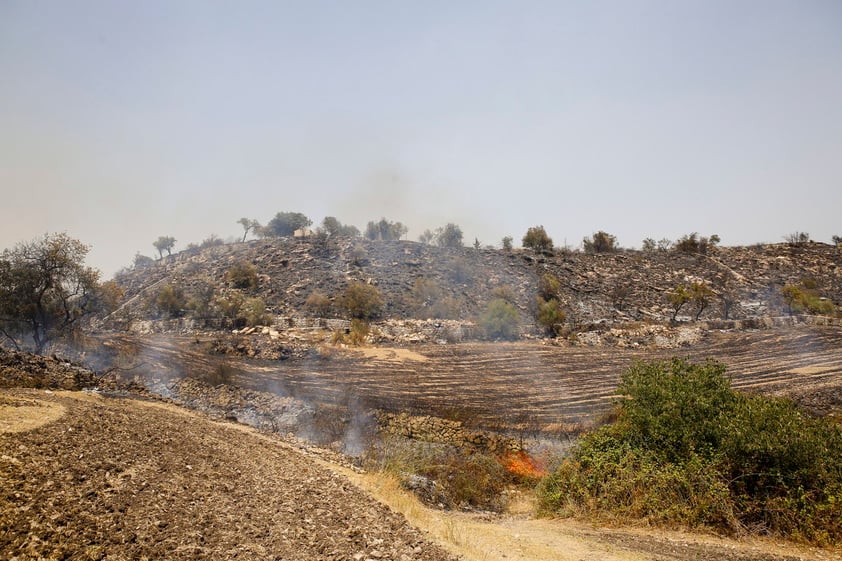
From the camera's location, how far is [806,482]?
330 inches

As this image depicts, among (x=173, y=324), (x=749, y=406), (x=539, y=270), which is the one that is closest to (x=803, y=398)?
(x=749, y=406)

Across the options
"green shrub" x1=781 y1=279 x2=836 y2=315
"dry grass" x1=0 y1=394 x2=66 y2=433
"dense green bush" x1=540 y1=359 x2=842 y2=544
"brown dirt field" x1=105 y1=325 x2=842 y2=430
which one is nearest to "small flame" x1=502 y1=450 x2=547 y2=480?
"brown dirt field" x1=105 y1=325 x2=842 y2=430

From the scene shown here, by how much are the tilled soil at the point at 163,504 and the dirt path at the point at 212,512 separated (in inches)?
0.8

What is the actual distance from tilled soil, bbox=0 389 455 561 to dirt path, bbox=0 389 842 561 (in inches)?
0.8

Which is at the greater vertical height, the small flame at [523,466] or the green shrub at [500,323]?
the green shrub at [500,323]

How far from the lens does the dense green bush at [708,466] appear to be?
8.20 metres

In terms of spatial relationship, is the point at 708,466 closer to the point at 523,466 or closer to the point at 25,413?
the point at 523,466

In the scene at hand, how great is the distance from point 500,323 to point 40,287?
32196 mm

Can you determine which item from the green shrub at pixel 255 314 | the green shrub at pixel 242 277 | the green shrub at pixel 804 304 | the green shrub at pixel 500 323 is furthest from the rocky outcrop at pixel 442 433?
the green shrub at pixel 804 304

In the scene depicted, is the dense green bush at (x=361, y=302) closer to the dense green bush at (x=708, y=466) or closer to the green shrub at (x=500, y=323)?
the green shrub at (x=500, y=323)

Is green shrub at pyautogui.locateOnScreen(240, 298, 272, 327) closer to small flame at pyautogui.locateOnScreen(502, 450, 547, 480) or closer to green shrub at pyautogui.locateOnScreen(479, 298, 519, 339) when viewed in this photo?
green shrub at pyautogui.locateOnScreen(479, 298, 519, 339)

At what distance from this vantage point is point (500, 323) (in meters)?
39.9

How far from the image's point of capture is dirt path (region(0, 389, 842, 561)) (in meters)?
4.89

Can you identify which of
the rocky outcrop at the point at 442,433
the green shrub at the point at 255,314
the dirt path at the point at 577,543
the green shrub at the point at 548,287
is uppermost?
the green shrub at the point at 548,287
